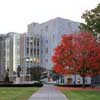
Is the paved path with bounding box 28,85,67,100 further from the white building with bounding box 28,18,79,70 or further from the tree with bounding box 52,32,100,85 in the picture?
the white building with bounding box 28,18,79,70

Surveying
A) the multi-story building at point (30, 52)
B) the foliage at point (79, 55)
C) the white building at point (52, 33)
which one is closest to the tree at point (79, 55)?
the foliage at point (79, 55)

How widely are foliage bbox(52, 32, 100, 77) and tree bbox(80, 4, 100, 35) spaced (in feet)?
4.08

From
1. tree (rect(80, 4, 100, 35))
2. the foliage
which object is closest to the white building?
the foliage

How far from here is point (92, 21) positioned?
51531 mm

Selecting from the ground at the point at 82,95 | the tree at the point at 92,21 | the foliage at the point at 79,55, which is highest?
the tree at the point at 92,21

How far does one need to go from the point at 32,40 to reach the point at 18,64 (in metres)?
15.9

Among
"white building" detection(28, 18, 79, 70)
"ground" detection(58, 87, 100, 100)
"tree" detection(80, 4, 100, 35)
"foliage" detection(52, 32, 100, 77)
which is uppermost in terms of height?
"white building" detection(28, 18, 79, 70)

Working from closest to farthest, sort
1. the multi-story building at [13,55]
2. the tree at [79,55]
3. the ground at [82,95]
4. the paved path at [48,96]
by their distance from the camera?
the paved path at [48,96], the ground at [82,95], the tree at [79,55], the multi-story building at [13,55]

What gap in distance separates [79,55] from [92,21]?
712 centimetres

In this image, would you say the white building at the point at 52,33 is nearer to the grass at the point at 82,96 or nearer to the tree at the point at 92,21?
the tree at the point at 92,21

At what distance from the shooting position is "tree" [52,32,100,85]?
53312 millimetres

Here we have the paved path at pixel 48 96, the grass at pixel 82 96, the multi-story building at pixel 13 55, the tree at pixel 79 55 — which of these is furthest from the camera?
the multi-story building at pixel 13 55

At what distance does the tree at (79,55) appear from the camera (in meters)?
53.3

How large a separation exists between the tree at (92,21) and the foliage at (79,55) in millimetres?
1243
